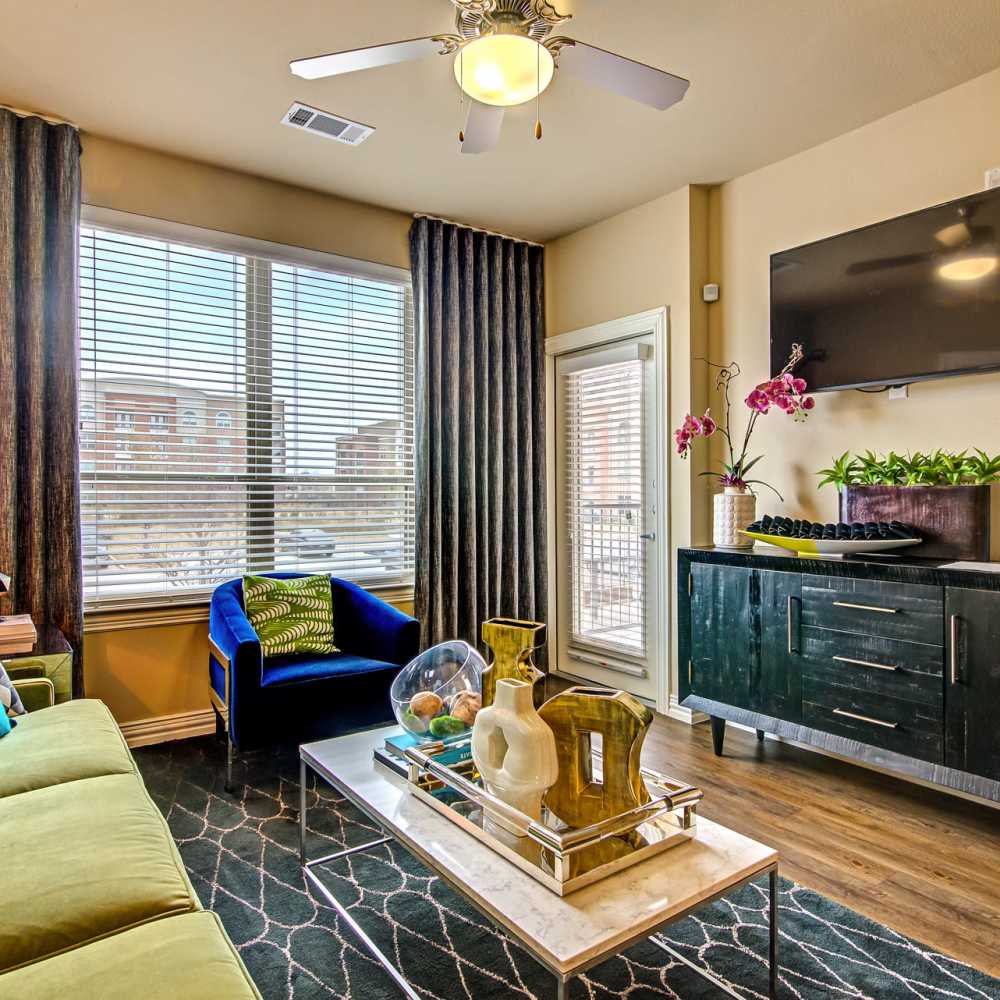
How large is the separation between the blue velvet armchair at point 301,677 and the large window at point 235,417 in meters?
0.43

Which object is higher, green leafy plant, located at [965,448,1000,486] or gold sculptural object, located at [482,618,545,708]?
green leafy plant, located at [965,448,1000,486]

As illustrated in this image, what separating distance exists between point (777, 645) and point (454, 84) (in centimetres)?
250

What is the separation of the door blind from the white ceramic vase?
2.51m

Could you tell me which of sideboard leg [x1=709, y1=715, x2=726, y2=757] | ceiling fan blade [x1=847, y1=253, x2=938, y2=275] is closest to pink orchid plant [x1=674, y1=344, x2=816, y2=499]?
ceiling fan blade [x1=847, y1=253, x2=938, y2=275]

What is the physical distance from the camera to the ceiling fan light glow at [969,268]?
100 inches

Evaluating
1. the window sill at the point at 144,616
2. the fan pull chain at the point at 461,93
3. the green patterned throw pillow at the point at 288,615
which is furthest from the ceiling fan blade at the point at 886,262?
the window sill at the point at 144,616

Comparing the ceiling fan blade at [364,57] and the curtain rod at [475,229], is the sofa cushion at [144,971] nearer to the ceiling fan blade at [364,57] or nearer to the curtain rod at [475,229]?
the ceiling fan blade at [364,57]

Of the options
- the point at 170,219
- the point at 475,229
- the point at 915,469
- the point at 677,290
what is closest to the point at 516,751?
the point at 915,469

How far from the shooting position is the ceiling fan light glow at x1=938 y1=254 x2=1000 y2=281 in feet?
8.36

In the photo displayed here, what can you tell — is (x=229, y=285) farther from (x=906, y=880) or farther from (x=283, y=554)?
(x=906, y=880)

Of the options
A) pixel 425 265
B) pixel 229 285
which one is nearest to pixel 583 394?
pixel 425 265

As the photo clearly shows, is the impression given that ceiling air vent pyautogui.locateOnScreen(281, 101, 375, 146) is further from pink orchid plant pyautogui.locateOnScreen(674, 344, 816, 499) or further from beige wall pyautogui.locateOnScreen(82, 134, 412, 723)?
pink orchid plant pyautogui.locateOnScreen(674, 344, 816, 499)

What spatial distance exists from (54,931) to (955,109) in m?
3.65

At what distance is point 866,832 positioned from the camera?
2447 millimetres
